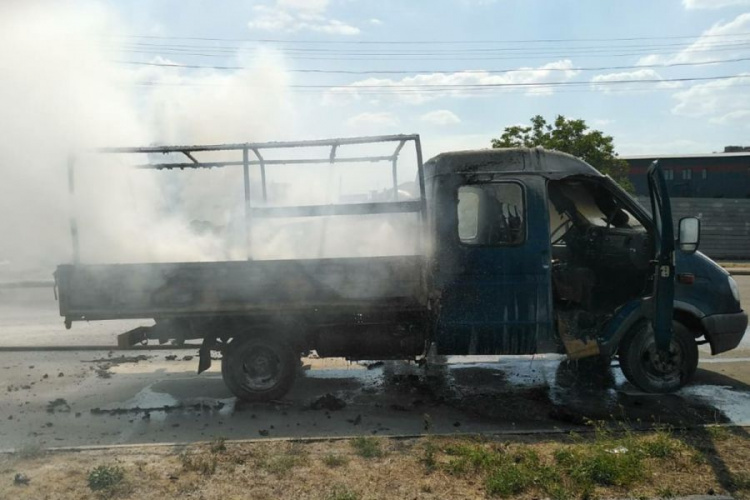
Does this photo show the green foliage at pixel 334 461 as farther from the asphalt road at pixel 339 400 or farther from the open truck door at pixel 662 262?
the open truck door at pixel 662 262

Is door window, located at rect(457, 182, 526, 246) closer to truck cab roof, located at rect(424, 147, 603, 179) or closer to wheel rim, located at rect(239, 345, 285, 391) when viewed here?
truck cab roof, located at rect(424, 147, 603, 179)

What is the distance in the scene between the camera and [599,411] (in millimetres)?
5254

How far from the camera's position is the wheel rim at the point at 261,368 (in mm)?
5699

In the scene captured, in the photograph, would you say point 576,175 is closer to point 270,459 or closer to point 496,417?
point 496,417

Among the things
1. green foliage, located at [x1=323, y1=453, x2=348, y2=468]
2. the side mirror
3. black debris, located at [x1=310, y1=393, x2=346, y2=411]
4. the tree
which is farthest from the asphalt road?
the tree

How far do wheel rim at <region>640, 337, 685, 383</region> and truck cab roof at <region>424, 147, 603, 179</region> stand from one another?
1.87 m

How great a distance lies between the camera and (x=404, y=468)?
12.9ft

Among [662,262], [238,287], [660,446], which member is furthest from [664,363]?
[238,287]

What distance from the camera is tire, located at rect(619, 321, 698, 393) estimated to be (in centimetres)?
557

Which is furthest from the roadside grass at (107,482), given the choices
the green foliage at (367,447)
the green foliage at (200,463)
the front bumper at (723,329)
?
the front bumper at (723,329)

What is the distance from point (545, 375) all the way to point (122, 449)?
4459 millimetres

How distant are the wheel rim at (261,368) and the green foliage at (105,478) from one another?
1.92 meters

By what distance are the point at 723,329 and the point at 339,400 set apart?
383 cm

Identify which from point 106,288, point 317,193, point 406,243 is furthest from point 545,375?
point 106,288
